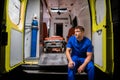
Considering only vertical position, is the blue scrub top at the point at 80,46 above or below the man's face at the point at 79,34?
below

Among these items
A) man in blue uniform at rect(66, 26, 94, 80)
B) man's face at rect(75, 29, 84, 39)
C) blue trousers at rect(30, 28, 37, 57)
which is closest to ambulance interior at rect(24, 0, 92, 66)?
blue trousers at rect(30, 28, 37, 57)

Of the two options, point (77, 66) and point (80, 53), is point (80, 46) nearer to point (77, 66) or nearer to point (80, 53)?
point (80, 53)

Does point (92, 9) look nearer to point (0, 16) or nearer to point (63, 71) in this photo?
point (63, 71)

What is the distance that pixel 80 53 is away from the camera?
11.9 ft

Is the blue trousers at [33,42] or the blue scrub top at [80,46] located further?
the blue trousers at [33,42]

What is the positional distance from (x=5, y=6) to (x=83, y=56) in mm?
1791

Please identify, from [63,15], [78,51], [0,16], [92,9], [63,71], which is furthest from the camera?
[63,15]

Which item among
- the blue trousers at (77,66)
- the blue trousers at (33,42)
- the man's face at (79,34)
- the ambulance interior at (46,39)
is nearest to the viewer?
the blue trousers at (77,66)

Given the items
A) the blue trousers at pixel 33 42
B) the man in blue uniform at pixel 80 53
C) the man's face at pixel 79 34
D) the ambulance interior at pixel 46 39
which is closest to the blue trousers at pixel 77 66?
the man in blue uniform at pixel 80 53

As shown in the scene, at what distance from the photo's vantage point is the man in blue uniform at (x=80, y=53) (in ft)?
11.1

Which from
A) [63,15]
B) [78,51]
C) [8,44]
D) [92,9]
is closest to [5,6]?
[8,44]

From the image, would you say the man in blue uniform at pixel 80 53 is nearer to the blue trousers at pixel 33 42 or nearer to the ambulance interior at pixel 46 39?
the ambulance interior at pixel 46 39

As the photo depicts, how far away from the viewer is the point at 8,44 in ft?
9.58

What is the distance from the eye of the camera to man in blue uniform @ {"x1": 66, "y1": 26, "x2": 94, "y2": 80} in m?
3.39
